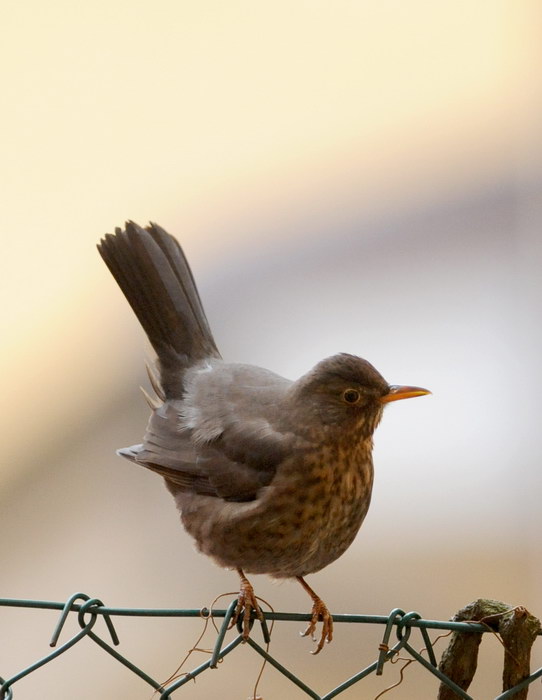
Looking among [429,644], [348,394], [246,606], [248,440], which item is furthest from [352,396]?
[429,644]

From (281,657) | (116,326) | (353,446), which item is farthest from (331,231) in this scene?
(353,446)

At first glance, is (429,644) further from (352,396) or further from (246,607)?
(352,396)

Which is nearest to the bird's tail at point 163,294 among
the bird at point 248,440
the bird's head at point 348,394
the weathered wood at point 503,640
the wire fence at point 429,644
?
the bird at point 248,440

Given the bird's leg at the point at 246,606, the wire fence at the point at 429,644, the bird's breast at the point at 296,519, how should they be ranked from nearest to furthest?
the wire fence at the point at 429,644, the bird's leg at the point at 246,606, the bird's breast at the point at 296,519

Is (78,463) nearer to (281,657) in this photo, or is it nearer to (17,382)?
(17,382)

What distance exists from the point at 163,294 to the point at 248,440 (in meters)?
0.68

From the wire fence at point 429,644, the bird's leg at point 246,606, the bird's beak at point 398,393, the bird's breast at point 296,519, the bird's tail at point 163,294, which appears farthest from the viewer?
the bird's tail at point 163,294

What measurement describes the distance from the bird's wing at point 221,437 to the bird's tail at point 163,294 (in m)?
0.14

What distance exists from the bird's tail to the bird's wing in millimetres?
139

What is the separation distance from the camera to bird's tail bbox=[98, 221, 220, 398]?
352 centimetres

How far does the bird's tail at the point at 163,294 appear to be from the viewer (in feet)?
11.6

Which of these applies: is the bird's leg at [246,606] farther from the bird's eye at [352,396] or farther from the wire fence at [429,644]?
the bird's eye at [352,396]

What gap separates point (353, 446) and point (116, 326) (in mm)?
4481

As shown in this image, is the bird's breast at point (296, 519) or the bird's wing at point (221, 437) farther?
the bird's wing at point (221, 437)
